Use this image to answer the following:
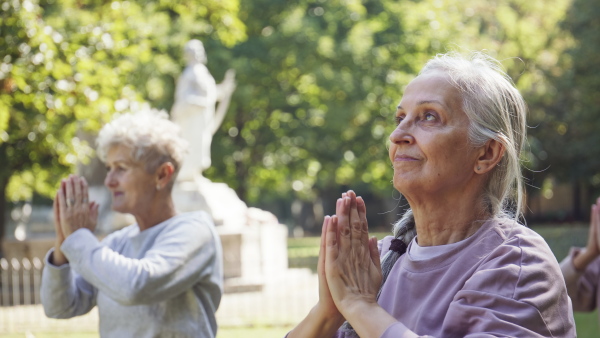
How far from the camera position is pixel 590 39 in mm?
27391

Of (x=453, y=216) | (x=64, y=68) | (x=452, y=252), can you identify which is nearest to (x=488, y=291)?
(x=452, y=252)

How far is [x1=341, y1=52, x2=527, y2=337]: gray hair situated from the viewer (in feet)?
7.07

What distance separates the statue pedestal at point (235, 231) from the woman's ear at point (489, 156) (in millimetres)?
12104

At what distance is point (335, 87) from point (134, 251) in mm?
21286

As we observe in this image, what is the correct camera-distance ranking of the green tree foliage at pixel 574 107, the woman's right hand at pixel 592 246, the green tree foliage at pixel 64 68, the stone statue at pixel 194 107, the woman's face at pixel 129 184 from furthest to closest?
the green tree foliage at pixel 574 107, the stone statue at pixel 194 107, the green tree foliage at pixel 64 68, the woman's right hand at pixel 592 246, the woman's face at pixel 129 184

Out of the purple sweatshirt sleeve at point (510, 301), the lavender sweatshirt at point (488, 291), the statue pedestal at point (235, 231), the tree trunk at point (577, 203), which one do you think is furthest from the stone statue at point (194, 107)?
the tree trunk at point (577, 203)

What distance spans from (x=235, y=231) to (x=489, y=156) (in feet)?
41.1

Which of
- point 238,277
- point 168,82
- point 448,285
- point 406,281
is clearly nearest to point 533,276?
point 448,285

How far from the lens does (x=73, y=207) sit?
11.2 feet

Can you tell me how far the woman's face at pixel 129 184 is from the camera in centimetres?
368

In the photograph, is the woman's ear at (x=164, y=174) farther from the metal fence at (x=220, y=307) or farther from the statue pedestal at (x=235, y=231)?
the statue pedestal at (x=235, y=231)

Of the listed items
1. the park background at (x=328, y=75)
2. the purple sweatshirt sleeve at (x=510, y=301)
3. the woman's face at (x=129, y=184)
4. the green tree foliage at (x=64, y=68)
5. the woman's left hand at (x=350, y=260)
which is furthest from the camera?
the park background at (x=328, y=75)

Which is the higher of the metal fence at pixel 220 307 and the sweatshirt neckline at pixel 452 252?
the sweatshirt neckline at pixel 452 252

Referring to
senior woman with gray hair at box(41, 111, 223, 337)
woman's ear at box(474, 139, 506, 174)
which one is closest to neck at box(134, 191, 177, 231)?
senior woman with gray hair at box(41, 111, 223, 337)
